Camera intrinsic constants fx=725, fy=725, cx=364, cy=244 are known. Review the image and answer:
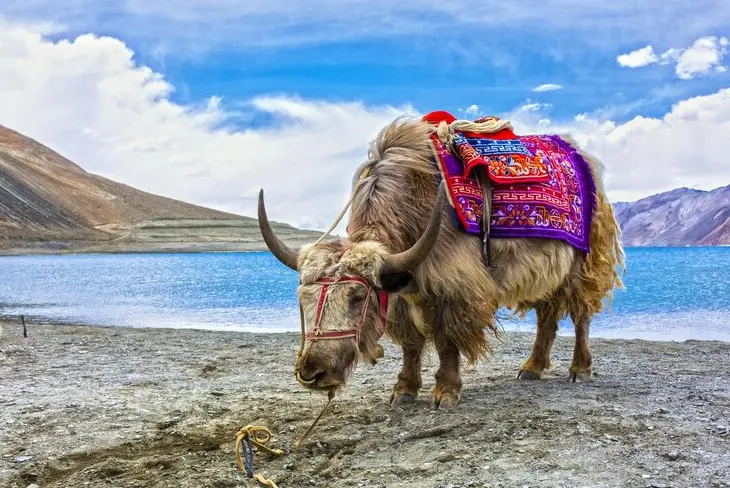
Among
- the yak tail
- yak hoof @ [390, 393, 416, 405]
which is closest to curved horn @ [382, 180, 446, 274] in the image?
Result: yak hoof @ [390, 393, 416, 405]

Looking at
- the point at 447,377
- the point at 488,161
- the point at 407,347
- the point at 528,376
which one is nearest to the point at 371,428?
the point at 447,377

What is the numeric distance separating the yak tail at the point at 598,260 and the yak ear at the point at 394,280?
2.12 meters

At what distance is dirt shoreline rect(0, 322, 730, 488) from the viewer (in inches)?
134

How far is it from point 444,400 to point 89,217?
115974 mm

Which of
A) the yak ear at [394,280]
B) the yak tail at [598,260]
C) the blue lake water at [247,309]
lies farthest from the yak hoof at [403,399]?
the blue lake water at [247,309]

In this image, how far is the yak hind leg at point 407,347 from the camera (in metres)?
4.64

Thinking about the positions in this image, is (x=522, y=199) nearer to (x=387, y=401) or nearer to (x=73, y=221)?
(x=387, y=401)

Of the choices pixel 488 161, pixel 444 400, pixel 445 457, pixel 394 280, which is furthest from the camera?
pixel 488 161

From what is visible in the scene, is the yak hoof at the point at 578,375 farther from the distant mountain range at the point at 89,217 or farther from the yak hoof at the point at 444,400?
the distant mountain range at the point at 89,217

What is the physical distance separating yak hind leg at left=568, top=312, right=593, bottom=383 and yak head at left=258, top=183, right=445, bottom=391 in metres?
2.27

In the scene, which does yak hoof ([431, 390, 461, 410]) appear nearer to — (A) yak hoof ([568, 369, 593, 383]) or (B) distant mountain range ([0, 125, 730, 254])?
(A) yak hoof ([568, 369, 593, 383])

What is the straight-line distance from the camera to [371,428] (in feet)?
13.9

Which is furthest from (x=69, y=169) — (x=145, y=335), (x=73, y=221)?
(x=145, y=335)

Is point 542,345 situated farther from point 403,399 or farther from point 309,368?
point 309,368
